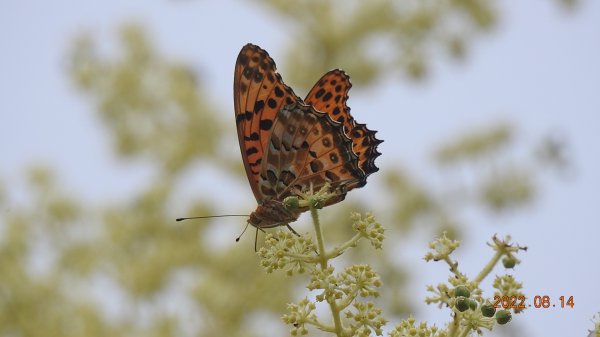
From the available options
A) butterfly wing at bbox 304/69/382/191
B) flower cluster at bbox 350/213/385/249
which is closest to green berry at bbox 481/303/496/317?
flower cluster at bbox 350/213/385/249

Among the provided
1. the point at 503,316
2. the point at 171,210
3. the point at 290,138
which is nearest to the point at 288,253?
the point at 503,316

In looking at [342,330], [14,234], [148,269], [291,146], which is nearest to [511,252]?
[342,330]

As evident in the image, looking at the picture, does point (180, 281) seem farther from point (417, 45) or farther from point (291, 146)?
point (291, 146)

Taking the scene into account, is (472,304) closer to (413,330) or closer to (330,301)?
(413,330)

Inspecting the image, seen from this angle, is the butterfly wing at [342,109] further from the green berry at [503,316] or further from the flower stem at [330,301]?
the green berry at [503,316]

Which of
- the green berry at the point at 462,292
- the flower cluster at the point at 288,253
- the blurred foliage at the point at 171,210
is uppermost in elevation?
the blurred foliage at the point at 171,210

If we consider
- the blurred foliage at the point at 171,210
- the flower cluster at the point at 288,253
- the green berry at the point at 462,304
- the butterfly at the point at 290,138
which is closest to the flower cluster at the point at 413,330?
the green berry at the point at 462,304
